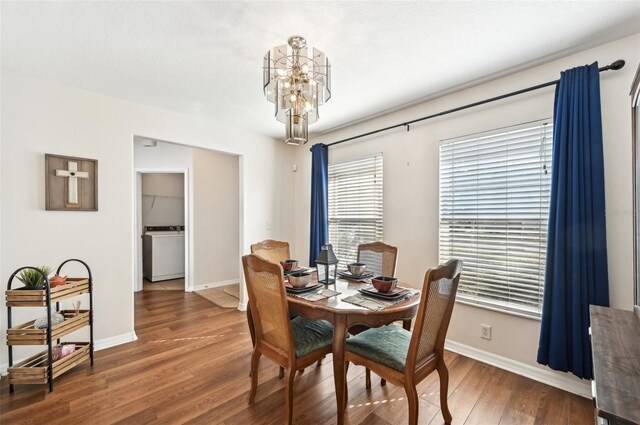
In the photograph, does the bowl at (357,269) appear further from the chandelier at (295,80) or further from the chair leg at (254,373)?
the chandelier at (295,80)

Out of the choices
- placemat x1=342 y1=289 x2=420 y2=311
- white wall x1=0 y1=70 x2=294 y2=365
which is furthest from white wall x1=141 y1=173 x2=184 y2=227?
placemat x1=342 y1=289 x2=420 y2=311

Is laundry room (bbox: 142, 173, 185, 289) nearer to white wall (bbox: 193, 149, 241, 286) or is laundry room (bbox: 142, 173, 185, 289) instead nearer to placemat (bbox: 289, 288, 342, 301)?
white wall (bbox: 193, 149, 241, 286)

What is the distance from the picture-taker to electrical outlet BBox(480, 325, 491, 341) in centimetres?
243

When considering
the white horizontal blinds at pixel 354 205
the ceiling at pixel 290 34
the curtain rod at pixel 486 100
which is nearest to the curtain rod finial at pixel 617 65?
the curtain rod at pixel 486 100

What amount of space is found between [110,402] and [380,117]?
358 centimetres

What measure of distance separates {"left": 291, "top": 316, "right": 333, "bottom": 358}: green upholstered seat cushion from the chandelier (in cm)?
137

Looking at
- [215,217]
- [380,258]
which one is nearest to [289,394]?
[380,258]

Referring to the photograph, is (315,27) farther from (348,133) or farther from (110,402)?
(110,402)

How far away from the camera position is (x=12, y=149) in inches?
89.0

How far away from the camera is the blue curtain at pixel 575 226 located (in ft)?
6.08

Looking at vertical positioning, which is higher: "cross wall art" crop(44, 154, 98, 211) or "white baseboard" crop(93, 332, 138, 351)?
"cross wall art" crop(44, 154, 98, 211)

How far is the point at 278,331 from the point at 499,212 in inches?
82.0

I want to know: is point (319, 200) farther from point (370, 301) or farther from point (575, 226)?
point (575, 226)

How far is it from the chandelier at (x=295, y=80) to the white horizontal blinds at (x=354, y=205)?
1.61 metres
